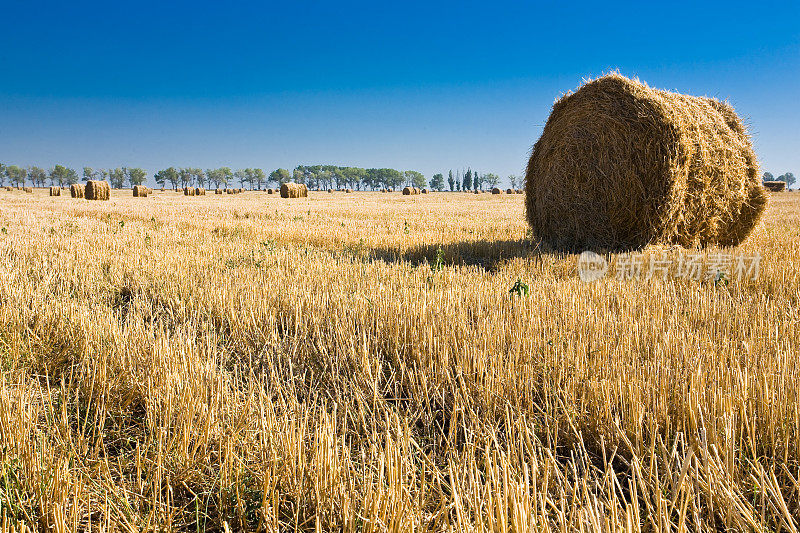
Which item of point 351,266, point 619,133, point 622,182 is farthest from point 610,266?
point 351,266

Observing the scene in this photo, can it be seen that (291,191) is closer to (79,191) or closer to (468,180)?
(79,191)

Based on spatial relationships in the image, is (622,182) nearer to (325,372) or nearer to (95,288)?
(325,372)

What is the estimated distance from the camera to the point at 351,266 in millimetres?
6938

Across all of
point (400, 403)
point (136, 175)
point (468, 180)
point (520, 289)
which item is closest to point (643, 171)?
point (520, 289)

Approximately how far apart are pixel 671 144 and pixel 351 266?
508cm

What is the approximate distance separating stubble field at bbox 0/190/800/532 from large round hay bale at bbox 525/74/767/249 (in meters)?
2.14

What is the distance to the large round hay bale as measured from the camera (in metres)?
7.70

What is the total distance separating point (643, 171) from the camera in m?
7.79

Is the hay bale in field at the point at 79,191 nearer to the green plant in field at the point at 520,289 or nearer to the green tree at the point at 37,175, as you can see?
the green plant in field at the point at 520,289

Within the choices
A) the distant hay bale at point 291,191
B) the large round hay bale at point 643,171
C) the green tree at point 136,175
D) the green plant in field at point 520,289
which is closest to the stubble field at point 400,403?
the green plant in field at point 520,289

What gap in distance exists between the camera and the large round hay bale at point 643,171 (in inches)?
303

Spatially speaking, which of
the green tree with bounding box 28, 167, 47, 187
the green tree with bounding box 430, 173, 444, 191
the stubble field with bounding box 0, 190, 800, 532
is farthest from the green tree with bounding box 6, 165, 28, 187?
the stubble field with bounding box 0, 190, 800, 532

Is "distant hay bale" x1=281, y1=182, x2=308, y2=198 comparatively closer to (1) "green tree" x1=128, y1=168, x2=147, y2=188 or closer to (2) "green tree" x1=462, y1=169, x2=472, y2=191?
(2) "green tree" x1=462, y1=169, x2=472, y2=191

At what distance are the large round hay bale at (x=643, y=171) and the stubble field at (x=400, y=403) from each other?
214cm
